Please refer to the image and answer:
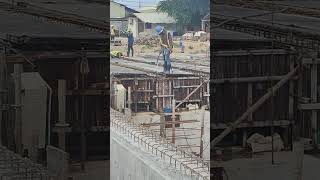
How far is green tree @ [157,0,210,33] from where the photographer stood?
2123 millimetres

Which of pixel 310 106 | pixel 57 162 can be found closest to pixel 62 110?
pixel 57 162

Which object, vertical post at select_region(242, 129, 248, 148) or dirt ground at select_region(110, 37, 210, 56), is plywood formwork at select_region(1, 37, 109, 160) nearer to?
dirt ground at select_region(110, 37, 210, 56)

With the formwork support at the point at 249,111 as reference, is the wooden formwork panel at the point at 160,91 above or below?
above

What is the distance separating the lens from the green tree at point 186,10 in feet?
6.97

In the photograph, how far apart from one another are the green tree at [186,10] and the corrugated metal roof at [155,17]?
0.02 m

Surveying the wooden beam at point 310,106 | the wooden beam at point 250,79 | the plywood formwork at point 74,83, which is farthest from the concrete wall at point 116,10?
the wooden beam at point 310,106

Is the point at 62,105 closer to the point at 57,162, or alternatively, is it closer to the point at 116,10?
the point at 57,162

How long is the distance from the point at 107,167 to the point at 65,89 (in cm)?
39

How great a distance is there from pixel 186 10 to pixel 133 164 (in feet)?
2.24

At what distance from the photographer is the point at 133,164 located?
2291mm

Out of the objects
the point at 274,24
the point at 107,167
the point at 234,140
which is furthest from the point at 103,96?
the point at 274,24

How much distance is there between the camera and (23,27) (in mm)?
2355

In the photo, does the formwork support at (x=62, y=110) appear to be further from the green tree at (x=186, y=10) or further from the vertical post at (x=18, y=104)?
the green tree at (x=186, y=10)

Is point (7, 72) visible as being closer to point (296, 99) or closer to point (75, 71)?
point (75, 71)
